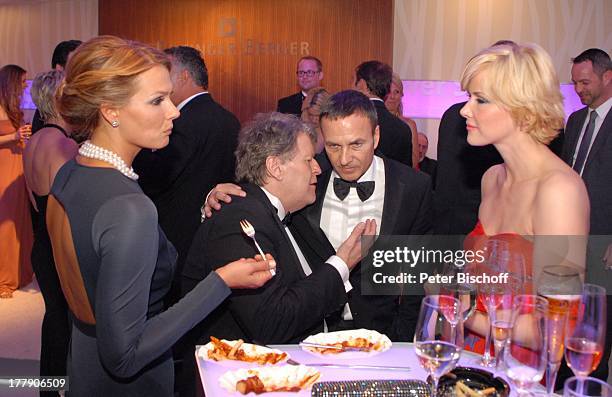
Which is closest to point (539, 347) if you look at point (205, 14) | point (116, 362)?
point (116, 362)

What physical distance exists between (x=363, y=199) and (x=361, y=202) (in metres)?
0.02

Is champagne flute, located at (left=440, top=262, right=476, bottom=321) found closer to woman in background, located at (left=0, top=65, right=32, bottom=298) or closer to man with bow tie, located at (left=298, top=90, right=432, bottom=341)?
man with bow tie, located at (left=298, top=90, right=432, bottom=341)

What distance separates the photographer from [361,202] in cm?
276

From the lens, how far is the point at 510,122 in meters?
2.14

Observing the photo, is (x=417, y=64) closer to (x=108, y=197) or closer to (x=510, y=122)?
(x=510, y=122)

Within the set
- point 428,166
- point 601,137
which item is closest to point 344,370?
point 601,137

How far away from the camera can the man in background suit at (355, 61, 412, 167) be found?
4082 millimetres

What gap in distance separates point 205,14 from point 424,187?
5672 millimetres

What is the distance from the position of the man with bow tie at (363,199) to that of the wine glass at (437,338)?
118cm

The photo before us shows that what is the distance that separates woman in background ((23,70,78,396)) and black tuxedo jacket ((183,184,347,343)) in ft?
3.67

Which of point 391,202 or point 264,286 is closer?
point 264,286

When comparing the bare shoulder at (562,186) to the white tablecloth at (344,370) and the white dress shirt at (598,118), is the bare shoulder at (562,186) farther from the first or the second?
the white dress shirt at (598,118)

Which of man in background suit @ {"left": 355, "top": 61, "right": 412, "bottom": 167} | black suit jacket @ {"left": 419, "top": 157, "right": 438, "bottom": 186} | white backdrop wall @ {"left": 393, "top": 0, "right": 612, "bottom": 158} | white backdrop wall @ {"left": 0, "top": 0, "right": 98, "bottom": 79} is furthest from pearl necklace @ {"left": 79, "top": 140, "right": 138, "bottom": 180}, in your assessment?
white backdrop wall @ {"left": 0, "top": 0, "right": 98, "bottom": 79}

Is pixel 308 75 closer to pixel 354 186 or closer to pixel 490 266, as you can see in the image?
pixel 354 186
